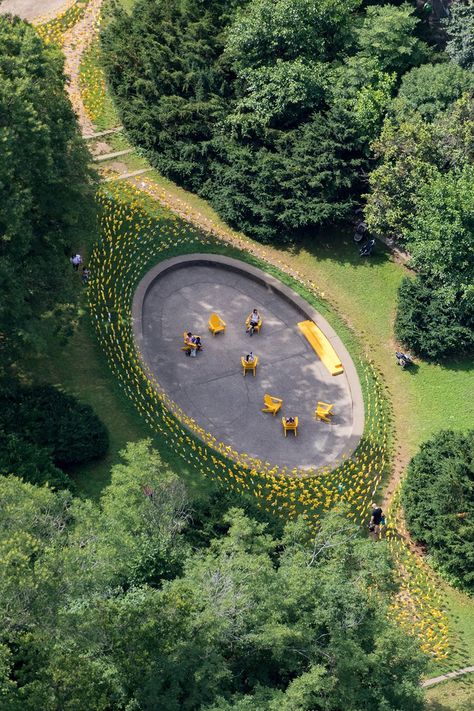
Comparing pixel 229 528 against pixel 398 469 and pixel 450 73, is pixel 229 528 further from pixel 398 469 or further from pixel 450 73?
pixel 450 73

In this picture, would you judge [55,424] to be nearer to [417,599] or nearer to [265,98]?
[417,599]

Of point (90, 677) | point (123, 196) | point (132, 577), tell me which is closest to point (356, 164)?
point (123, 196)

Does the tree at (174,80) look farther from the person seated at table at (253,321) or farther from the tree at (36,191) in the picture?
the tree at (36,191)

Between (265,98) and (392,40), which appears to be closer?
(265,98)

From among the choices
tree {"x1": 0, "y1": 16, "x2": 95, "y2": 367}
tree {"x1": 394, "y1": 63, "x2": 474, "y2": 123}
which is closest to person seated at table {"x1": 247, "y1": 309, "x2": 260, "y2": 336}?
tree {"x1": 0, "y1": 16, "x2": 95, "y2": 367}

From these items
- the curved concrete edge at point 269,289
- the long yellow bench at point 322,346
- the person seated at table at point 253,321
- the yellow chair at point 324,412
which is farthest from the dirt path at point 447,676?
the person seated at table at point 253,321

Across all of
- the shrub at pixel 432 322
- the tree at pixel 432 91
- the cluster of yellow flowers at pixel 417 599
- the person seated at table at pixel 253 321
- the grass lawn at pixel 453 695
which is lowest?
the grass lawn at pixel 453 695

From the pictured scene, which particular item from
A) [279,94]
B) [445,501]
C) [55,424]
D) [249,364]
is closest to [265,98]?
[279,94]
